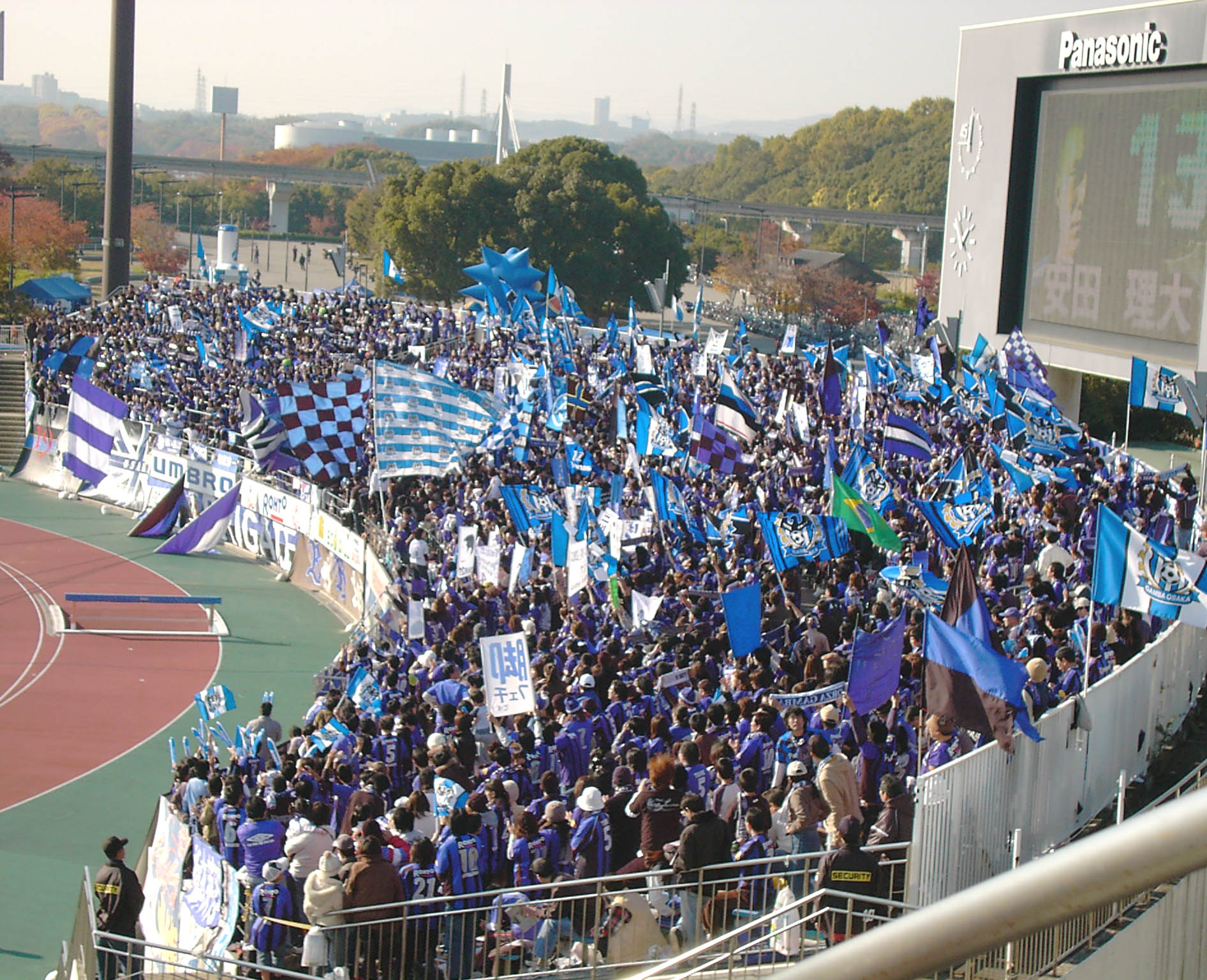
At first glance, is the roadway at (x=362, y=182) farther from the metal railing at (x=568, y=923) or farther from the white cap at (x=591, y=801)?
the metal railing at (x=568, y=923)

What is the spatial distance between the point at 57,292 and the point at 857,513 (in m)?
46.9

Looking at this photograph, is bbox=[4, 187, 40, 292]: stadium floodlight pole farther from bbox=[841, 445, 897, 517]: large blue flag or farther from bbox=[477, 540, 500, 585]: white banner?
bbox=[841, 445, 897, 517]: large blue flag

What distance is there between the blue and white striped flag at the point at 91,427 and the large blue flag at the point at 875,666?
26.6 meters

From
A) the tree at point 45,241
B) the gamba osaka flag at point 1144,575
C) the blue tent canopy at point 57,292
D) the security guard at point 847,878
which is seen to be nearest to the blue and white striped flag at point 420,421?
the gamba osaka flag at point 1144,575

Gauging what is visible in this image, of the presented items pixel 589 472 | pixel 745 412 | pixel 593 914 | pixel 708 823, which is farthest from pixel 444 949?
pixel 589 472

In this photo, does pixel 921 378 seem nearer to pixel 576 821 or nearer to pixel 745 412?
pixel 745 412

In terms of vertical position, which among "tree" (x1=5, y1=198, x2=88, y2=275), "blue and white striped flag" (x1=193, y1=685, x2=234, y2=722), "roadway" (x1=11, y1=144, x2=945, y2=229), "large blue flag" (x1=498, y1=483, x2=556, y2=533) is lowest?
"blue and white striped flag" (x1=193, y1=685, x2=234, y2=722)

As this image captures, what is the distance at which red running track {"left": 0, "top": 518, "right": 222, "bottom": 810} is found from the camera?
19.3 metres

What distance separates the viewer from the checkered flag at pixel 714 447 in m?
20.4

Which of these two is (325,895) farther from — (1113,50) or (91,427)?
(1113,50)

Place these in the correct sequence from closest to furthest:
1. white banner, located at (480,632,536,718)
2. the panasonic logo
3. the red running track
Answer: white banner, located at (480,632,536,718), the red running track, the panasonic logo

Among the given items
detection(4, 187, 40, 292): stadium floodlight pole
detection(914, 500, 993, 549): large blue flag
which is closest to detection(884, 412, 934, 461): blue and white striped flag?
detection(914, 500, 993, 549): large blue flag

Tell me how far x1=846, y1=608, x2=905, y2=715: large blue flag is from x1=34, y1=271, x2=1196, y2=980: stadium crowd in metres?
0.21

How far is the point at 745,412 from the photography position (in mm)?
20328
